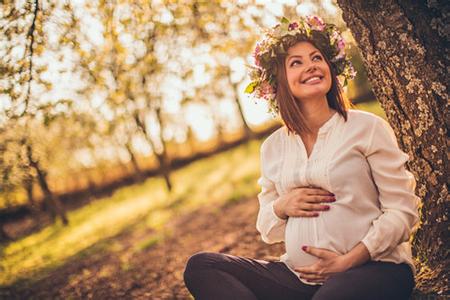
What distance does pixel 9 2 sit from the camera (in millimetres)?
4348

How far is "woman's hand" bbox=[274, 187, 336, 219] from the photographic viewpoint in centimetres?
255

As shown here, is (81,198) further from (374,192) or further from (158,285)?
(374,192)

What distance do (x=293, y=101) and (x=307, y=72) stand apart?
0.22 meters

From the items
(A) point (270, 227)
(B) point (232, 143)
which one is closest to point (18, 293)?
(A) point (270, 227)

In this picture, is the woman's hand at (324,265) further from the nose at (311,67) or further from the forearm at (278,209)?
the nose at (311,67)

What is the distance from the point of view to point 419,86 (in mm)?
2799

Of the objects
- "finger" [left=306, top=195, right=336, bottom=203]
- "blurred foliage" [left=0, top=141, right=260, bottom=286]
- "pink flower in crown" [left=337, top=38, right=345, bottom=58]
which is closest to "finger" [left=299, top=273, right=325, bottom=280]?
"finger" [left=306, top=195, right=336, bottom=203]

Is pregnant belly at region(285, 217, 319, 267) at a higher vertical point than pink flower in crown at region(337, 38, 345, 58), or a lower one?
lower

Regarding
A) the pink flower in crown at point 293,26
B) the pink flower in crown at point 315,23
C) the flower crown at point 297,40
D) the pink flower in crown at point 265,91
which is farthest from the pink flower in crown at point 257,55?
the pink flower in crown at point 315,23

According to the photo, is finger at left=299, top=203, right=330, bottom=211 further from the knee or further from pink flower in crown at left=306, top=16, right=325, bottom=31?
pink flower in crown at left=306, top=16, right=325, bottom=31

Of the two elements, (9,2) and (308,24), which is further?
(9,2)

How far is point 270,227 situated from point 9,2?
3635 millimetres

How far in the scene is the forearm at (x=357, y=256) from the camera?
2.37 m

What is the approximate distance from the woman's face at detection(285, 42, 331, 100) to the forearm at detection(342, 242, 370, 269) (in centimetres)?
100
